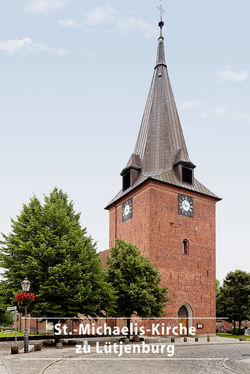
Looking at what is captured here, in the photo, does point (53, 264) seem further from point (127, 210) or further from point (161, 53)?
point (161, 53)

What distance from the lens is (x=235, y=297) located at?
146 ft

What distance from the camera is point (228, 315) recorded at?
1759 inches

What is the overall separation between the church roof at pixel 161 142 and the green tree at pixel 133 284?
9400 millimetres

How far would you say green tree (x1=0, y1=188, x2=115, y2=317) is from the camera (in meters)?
23.4

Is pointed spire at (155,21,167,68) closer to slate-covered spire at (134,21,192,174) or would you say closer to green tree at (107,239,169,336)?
slate-covered spire at (134,21,192,174)

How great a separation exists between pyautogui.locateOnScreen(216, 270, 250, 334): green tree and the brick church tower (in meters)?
6.91

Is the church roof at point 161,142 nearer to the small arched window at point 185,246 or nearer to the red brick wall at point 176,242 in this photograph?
the red brick wall at point 176,242

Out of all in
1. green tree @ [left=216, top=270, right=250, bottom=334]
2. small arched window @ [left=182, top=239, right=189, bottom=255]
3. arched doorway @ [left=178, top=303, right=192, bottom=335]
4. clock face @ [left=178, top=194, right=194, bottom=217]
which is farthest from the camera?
green tree @ [left=216, top=270, right=250, bottom=334]

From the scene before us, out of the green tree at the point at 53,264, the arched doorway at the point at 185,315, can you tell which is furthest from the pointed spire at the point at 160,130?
the green tree at the point at 53,264

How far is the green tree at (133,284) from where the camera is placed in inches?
1096

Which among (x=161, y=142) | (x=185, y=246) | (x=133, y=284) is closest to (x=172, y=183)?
(x=161, y=142)

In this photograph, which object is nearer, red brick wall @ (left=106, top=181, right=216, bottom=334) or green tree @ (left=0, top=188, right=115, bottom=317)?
green tree @ (left=0, top=188, right=115, bottom=317)

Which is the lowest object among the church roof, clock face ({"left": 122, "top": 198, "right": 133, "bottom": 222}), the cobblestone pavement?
the cobblestone pavement

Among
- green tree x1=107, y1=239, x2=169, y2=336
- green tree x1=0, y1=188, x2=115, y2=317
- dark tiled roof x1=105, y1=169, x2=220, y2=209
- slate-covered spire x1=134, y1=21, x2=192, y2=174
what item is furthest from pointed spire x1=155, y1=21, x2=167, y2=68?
green tree x1=0, y1=188, x2=115, y2=317
